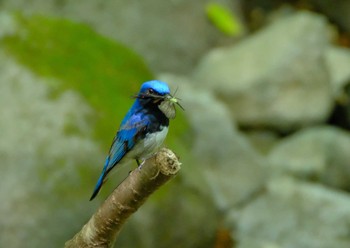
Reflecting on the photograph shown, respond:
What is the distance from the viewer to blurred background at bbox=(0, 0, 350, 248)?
23.0ft

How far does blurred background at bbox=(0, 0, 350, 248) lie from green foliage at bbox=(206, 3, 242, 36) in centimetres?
2

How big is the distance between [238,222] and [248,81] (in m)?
2.65

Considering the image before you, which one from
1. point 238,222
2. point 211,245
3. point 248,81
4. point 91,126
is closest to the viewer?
point 91,126

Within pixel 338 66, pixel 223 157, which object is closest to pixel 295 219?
pixel 223 157

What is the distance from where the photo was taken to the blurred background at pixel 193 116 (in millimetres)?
7023

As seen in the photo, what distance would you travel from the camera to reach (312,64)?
11.2 m

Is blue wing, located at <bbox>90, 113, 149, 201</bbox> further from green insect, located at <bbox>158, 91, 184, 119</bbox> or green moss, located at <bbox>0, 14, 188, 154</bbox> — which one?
green moss, located at <bbox>0, 14, 188, 154</bbox>

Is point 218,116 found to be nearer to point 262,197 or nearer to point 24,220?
point 262,197

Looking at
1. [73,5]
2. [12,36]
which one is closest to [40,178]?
[12,36]

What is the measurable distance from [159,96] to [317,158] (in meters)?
7.42

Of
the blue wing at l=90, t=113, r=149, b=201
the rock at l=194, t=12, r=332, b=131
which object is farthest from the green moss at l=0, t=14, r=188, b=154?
the blue wing at l=90, t=113, r=149, b=201

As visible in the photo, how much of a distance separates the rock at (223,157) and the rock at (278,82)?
1.33 metres

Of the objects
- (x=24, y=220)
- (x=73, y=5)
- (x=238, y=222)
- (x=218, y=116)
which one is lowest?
(x=24, y=220)

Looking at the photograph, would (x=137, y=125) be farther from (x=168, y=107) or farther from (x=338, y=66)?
(x=338, y=66)
